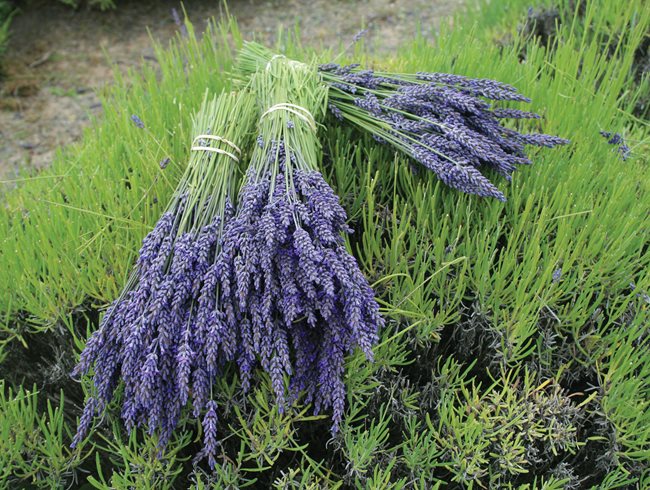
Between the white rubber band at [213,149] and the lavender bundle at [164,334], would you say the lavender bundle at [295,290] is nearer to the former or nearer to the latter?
the lavender bundle at [164,334]

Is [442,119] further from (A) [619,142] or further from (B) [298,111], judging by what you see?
(A) [619,142]

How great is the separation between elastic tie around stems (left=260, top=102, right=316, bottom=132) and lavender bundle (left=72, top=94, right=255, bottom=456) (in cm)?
32

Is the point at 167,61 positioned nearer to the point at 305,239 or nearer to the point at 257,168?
the point at 257,168

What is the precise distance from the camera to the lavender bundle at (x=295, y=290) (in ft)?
3.80

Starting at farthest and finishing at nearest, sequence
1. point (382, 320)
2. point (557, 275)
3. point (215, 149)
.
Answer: point (215, 149)
point (557, 275)
point (382, 320)

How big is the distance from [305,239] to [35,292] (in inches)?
31.7

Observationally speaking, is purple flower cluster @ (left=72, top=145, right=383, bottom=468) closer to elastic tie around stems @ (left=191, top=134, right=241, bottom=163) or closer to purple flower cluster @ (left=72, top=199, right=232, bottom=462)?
purple flower cluster @ (left=72, top=199, right=232, bottom=462)

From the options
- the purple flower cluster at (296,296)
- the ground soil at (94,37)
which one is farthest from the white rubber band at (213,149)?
the ground soil at (94,37)

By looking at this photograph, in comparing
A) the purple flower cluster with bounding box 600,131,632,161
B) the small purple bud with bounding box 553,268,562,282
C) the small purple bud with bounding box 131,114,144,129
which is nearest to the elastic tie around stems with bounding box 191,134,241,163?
the small purple bud with bounding box 131,114,144,129

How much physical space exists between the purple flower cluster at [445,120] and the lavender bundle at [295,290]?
312 millimetres

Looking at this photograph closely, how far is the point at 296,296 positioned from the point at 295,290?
13 millimetres

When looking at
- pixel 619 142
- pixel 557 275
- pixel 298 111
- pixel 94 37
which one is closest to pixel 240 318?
pixel 298 111

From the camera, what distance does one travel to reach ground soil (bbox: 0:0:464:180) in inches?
148

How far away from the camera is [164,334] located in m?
1.16
